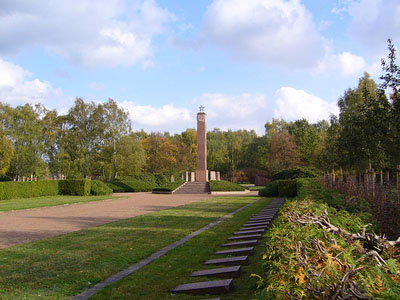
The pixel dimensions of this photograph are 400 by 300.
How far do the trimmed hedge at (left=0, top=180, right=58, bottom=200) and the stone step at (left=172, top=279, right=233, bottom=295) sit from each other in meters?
24.5

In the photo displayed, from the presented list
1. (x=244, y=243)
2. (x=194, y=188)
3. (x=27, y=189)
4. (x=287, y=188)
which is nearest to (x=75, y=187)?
(x=27, y=189)

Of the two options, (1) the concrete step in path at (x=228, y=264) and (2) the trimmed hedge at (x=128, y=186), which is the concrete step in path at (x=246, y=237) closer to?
(1) the concrete step in path at (x=228, y=264)

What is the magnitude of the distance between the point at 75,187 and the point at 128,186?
8.93 meters

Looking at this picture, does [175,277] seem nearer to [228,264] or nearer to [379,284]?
[228,264]

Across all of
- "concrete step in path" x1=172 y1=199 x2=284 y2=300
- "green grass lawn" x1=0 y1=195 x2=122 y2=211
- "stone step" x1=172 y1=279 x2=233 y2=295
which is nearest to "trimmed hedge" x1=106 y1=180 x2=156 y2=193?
"green grass lawn" x1=0 y1=195 x2=122 y2=211

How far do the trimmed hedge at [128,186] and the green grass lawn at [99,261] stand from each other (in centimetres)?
2799

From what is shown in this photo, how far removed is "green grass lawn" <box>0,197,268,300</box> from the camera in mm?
5082

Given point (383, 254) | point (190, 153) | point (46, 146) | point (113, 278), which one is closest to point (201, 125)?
point (46, 146)

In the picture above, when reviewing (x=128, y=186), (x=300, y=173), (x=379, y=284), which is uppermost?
(x=300, y=173)

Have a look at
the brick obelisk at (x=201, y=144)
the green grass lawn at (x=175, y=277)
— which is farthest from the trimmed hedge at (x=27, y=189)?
the green grass lawn at (x=175, y=277)

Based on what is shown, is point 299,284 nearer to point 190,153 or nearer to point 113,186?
point 113,186

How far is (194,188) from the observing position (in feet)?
119

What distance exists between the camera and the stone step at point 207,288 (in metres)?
4.59

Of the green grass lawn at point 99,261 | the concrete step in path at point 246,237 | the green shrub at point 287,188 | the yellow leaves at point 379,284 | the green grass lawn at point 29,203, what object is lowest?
the green grass lawn at point 29,203
